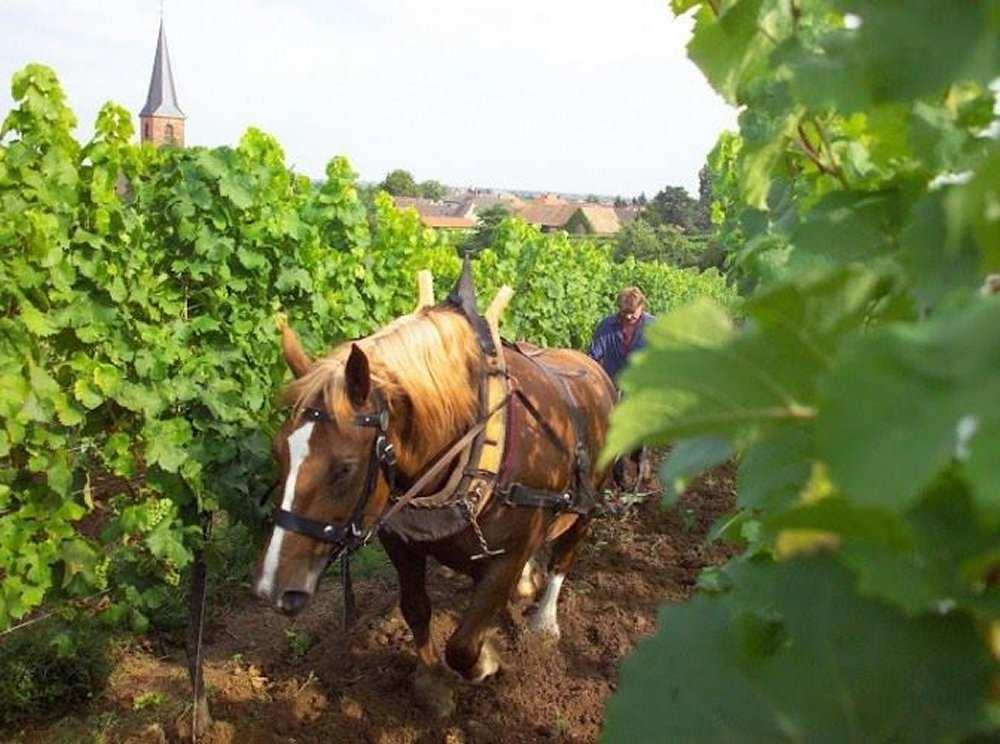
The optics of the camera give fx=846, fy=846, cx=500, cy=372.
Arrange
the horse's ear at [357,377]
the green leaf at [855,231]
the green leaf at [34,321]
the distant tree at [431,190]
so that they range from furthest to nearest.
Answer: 1. the distant tree at [431,190]
2. the green leaf at [34,321]
3. the horse's ear at [357,377]
4. the green leaf at [855,231]

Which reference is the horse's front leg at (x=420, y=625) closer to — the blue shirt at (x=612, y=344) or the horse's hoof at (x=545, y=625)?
the horse's hoof at (x=545, y=625)

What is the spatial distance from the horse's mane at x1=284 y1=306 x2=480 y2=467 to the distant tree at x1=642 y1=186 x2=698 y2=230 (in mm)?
81670

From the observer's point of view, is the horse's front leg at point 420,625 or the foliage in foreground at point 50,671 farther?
the foliage in foreground at point 50,671

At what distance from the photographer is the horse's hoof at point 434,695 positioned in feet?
12.5

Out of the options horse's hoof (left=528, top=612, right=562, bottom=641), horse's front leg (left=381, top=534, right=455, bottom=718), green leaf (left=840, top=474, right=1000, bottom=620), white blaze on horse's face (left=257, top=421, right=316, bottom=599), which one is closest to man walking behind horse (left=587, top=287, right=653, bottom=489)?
horse's hoof (left=528, top=612, right=562, bottom=641)

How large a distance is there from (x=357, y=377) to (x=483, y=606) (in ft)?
4.48

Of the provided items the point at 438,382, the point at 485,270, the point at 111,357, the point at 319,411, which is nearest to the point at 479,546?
the point at 438,382

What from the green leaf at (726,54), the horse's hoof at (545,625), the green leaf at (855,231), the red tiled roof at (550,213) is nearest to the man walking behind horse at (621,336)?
the horse's hoof at (545,625)

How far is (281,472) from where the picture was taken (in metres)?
2.77

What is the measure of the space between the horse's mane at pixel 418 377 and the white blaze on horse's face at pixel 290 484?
100 mm

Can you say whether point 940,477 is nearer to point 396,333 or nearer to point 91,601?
point 396,333

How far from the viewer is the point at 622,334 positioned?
6133 millimetres

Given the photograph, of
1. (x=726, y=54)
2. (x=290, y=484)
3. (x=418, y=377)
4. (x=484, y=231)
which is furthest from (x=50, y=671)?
(x=484, y=231)

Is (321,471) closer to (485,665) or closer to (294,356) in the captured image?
(294,356)
